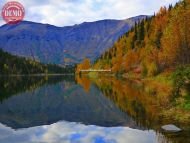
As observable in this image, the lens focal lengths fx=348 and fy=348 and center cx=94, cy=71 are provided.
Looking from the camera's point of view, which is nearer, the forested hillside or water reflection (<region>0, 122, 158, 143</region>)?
water reflection (<region>0, 122, 158, 143</region>)

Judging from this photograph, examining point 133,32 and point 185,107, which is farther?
point 133,32

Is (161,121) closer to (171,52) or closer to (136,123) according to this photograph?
(136,123)

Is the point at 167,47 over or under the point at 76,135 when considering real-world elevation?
over

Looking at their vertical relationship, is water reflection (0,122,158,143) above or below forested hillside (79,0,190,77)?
below

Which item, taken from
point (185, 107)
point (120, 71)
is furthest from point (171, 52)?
point (120, 71)

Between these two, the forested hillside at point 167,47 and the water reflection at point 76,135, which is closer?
the water reflection at point 76,135

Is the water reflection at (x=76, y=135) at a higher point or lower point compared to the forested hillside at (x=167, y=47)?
lower

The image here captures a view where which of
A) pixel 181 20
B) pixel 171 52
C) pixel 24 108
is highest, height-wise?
pixel 181 20

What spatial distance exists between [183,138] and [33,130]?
13.4 m

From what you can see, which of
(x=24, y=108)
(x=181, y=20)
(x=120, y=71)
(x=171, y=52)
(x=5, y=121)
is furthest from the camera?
(x=120, y=71)

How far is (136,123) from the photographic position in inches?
1222

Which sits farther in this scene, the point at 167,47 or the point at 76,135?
the point at 167,47

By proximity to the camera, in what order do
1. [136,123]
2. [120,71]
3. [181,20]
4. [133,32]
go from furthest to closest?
[133,32] → [120,71] → [181,20] → [136,123]

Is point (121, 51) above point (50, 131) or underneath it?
above
